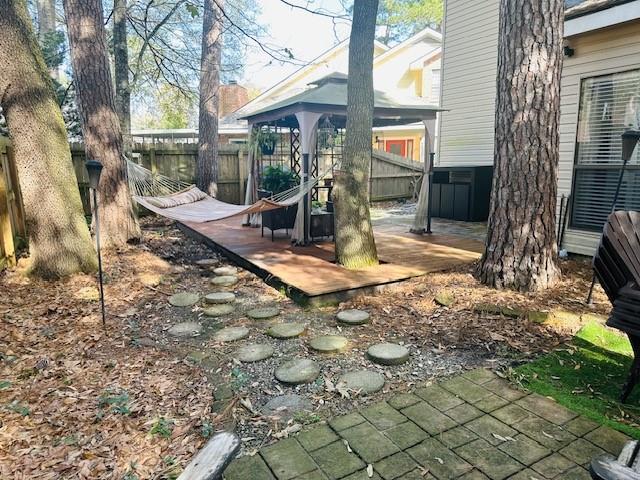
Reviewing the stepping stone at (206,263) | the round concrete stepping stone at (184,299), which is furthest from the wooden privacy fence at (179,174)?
the stepping stone at (206,263)

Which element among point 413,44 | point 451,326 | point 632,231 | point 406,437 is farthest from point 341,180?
point 413,44

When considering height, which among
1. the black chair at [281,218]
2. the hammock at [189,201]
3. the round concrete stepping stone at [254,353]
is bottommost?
the round concrete stepping stone at [254,353]

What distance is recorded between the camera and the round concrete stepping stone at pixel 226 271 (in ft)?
15.8

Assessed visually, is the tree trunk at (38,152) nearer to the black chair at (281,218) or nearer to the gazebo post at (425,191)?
the black chair at (281,218)

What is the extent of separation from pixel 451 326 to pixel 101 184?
15.6 ft

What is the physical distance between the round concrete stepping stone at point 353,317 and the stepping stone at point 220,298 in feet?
3.62

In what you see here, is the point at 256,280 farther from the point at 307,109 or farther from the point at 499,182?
the point at 499,182

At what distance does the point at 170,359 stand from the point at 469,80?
23.2 ft

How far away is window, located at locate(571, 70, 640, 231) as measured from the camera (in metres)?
4.51

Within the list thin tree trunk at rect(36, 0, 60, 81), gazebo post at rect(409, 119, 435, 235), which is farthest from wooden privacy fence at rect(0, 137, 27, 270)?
thin tree trunk at rect(36, 0, 60, 81)

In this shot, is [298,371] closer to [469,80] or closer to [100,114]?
[100,114]

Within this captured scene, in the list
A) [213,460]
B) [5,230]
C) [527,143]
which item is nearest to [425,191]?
[527,143]

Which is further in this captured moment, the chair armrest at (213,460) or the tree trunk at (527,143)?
the tree trunk at (527,143)

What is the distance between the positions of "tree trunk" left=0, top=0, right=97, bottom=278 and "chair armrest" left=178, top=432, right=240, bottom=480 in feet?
11.8
